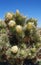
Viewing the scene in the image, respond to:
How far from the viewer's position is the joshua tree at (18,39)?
222 inches

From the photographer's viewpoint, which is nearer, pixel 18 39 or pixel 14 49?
pixel 14 49

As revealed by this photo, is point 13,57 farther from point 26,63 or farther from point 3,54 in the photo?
point 26,63

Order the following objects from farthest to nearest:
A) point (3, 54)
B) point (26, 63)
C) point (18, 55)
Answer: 1. point (26, 63)
2. point (3, 54)
3. point (18, 55)

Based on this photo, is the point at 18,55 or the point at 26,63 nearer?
the point at 18,55

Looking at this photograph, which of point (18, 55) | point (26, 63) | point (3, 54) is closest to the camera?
point (18, 55)

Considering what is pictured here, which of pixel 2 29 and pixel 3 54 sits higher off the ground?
pixel 2 29

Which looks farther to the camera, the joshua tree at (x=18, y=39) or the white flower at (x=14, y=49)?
the joshua tree at (x=18, y=39)

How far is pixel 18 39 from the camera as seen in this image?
599 cm

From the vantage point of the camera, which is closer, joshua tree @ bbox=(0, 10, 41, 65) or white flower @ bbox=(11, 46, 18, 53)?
white flower @ bbox=(11, 46, 18, 53)

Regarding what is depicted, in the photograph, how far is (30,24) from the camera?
5598 millimetres

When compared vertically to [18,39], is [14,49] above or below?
below

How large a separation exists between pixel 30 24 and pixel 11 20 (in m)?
0.77

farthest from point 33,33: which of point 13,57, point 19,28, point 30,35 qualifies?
point 13,57

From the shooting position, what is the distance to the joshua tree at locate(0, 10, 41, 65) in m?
5.63
